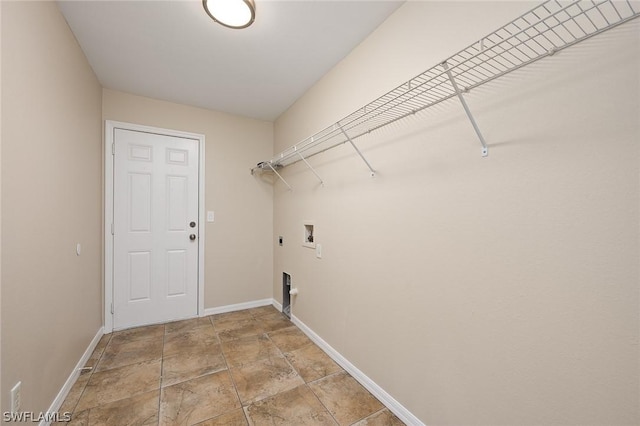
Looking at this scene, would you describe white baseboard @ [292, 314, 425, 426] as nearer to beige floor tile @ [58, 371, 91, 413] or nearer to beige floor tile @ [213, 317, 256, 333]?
beige floor tile @ [213, 317, 256, 333]

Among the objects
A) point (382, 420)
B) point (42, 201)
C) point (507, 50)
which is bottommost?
point (382, 420)

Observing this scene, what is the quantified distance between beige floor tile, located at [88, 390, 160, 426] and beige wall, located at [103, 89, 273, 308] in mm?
1399

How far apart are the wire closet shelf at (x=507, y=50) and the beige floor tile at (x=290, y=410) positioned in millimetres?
1515

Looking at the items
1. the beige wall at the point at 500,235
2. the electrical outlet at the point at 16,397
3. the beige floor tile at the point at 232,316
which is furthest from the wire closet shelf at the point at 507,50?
the beige floor tile at the point at 232,316

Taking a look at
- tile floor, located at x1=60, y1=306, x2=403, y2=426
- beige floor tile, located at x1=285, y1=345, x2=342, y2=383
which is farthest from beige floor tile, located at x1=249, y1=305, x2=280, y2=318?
beige floor tile, located at x1=285, y1=345, x2=342, y2=383

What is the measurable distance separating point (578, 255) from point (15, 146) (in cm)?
231

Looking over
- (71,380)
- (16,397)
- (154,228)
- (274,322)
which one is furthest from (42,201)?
(274,322)

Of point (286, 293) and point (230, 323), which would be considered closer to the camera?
point (230, 323)

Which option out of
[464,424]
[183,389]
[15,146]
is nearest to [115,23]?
[15,146]

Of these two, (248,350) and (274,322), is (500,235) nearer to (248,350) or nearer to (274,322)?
(248,350)

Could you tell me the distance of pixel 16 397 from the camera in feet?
3.73

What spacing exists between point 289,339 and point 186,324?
1189 mm

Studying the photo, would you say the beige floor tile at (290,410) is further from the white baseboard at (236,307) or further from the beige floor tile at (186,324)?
the white baseboard at (236,307)

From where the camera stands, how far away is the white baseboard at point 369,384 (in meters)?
1.47
